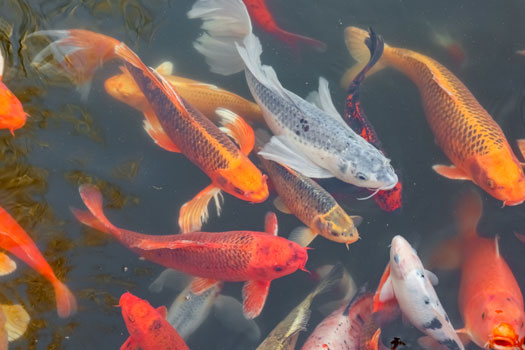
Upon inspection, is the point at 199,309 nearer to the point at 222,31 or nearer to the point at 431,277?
the point at 431,277

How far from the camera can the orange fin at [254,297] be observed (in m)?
3.13

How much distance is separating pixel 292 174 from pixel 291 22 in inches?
64.9

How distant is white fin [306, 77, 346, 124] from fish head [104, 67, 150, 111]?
4.07 ft

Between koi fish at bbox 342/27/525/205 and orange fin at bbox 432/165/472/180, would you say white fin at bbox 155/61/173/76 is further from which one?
orange fin at bbox 432/165/472/180

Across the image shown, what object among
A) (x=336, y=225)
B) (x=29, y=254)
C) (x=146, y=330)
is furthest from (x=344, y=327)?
(x=29, y=254)

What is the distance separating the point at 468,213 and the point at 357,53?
1533mm

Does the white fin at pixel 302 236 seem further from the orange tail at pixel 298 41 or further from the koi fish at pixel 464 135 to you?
the orange tail at pixel 298 41

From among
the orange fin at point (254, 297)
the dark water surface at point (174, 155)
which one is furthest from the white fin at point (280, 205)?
the orange fin at point (254, 297)

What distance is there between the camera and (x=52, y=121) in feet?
11.5

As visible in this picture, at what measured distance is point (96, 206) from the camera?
318 centimetres

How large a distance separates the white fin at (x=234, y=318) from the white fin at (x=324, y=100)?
5.00 feet

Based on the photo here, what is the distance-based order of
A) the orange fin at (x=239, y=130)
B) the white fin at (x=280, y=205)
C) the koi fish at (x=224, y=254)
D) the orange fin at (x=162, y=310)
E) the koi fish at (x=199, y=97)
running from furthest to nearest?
the koi fish at (x=199, y=97)
the white fin at (x=280, y=205)
the orange fin at (x=239, y=130)
the orange fin at (x=162, y=310)
the koi fish at (x=224, y=254)

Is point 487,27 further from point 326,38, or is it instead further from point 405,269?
point 405,269

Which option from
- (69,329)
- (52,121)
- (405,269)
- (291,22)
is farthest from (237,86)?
(69,329)
